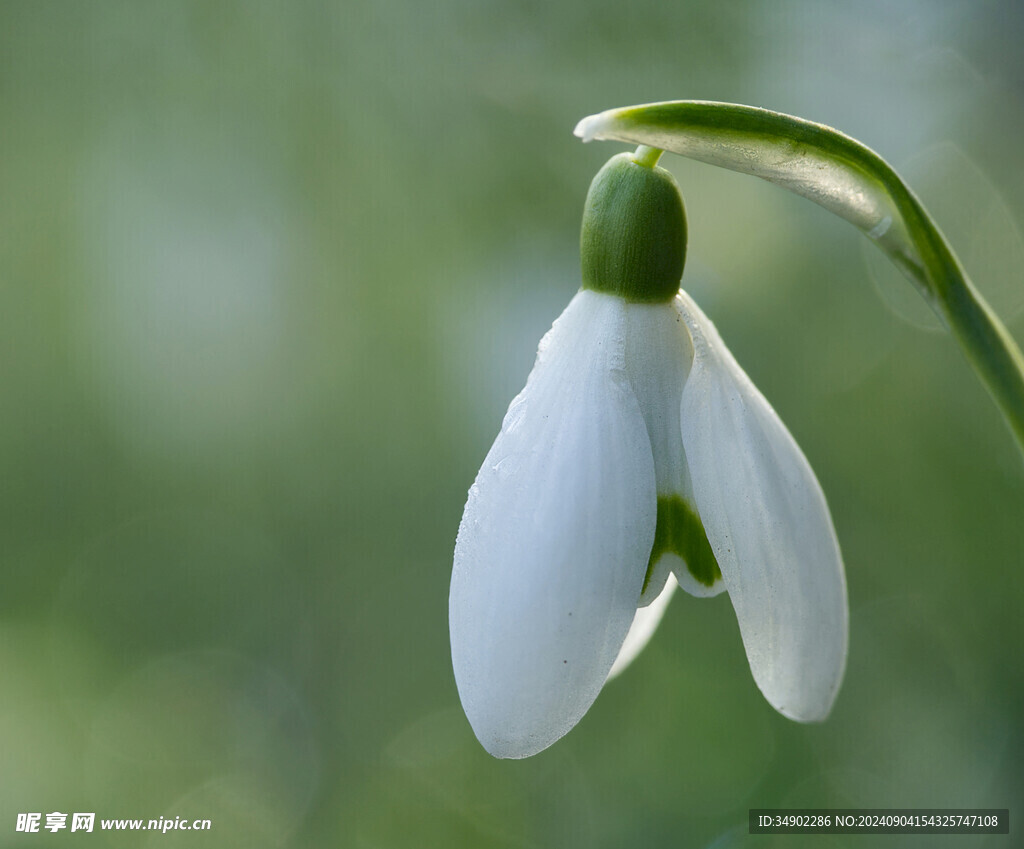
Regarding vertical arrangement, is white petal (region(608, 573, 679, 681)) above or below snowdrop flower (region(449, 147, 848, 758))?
below

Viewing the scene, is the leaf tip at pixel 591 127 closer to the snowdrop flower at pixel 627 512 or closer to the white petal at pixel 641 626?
the snowdrop flower at pixel 627 512

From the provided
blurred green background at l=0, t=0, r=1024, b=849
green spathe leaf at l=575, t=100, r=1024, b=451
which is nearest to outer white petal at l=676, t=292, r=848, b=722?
green spathe leaf at l=575, t=100, r=1024, b=451

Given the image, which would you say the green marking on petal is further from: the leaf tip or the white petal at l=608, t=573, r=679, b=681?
the leaf tip

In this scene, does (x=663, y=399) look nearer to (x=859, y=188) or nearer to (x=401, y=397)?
(x=859, y=188)

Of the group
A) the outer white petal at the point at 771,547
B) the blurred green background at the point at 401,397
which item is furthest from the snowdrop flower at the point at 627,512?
the blurred green background at the point at 401,397

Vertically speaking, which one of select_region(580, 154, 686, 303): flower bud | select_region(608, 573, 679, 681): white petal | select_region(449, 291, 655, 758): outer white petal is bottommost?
select_region(608, 573, 679, 681): white petal

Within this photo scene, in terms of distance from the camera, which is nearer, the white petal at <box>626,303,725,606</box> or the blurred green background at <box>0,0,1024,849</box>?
the white petal at <box>626,303,725,606</box>

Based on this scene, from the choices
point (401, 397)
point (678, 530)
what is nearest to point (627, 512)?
point (678, 530)
